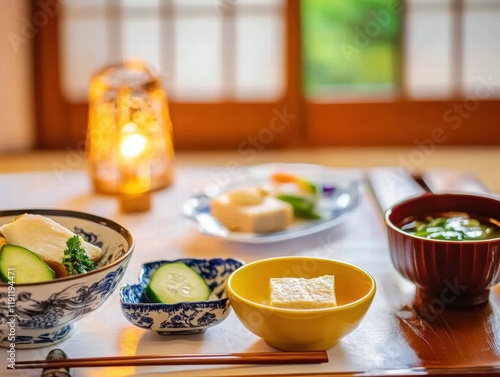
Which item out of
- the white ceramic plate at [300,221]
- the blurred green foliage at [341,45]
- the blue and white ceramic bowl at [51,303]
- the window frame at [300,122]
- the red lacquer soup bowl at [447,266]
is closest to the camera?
the blue and white ceramic bowl at [51,303]

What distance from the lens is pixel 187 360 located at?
89 centimetres

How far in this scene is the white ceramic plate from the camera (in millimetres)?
1340

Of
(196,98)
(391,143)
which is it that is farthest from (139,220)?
(391,143)

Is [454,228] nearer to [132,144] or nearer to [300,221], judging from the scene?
[300,221]

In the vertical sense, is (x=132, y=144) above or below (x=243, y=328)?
above

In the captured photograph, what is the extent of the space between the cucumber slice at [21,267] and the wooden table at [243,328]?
10 centimetres

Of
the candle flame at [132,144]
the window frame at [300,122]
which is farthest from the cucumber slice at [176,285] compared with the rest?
the window frame at [300,122]

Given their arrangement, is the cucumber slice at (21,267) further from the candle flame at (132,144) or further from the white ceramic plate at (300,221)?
the candle flame at (132,144)

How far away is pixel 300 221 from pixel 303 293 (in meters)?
0.55

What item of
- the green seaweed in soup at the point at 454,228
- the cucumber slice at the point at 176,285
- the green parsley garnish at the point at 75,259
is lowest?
the cucumber slice at the point at 176,285

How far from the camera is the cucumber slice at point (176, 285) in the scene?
1.01 metres

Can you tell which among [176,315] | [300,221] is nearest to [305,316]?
[176,315]

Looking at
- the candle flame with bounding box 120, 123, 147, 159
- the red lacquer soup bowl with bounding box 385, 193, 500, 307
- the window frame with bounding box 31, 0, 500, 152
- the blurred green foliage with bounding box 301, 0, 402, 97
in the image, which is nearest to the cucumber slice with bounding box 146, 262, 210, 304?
the red lacquer soup bowl with bounding box 385, 193, 500, 307

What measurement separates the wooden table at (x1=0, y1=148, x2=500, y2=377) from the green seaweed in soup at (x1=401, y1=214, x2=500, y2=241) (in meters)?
0.09
